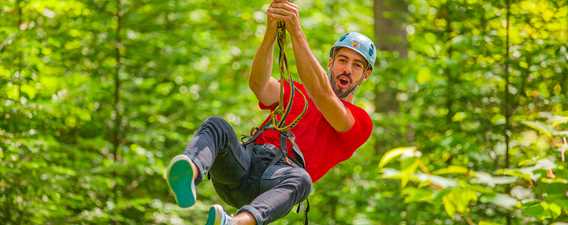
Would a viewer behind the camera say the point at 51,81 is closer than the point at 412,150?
No

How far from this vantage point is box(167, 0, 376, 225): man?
12.3 feet

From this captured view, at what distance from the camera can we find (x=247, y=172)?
13.5 feet

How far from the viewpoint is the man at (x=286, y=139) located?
148 inches

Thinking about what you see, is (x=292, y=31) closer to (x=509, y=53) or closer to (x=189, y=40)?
(x=509, y=53)

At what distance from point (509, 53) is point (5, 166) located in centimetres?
362

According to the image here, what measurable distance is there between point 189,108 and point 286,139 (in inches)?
156

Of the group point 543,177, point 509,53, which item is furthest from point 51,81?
point 543,177

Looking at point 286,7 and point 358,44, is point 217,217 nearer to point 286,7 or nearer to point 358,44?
point 286,7

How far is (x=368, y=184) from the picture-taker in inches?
320

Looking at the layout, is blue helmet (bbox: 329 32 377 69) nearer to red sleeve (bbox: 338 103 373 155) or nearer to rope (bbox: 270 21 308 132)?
red sleeve (bbox: 338 103 373 155)

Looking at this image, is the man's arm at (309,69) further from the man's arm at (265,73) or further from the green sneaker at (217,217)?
the green sneaker at (217,217)

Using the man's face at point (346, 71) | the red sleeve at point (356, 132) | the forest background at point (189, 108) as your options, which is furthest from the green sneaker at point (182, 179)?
the forest background at point (189, 108)

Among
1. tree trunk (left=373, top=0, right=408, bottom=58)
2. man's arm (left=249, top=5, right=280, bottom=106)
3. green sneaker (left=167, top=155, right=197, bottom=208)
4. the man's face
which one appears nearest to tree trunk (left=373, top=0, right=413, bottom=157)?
tree trunk (left=373, top=0, right=408, bottom=58)

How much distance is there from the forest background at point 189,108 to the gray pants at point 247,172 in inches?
42.1
